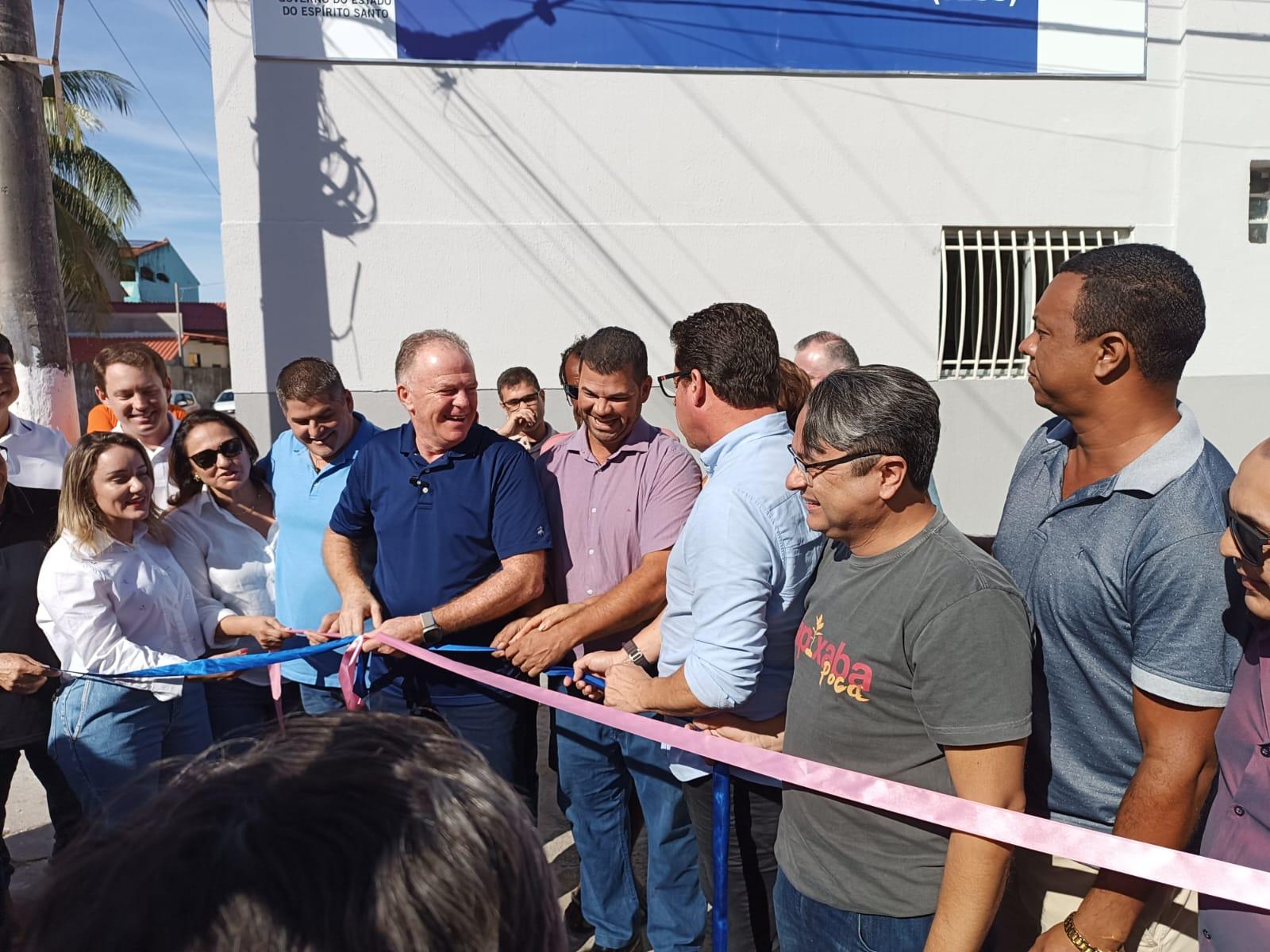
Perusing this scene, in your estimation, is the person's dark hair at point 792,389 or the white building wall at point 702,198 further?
the white building wall at point 702,198

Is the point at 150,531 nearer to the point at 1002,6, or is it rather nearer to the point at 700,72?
the point at 700,72

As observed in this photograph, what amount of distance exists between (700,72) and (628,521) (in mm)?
5463

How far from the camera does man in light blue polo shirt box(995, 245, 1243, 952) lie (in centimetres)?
169

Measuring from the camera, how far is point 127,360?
4.01 m

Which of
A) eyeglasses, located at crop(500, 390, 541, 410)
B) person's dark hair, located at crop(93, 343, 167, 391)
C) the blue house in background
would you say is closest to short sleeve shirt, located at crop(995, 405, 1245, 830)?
eyeglasses, located at crop(500, 390, 541, 410)

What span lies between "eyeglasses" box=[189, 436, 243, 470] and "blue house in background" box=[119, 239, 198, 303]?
2098 inches

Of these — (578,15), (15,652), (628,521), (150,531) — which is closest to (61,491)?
(150,531)

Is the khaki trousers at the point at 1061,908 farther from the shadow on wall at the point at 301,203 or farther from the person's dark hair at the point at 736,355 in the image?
the shadow on wall at the point at 301,203

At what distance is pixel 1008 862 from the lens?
170 cm

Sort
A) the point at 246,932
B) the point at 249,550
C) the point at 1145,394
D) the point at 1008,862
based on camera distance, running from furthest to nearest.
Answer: the point at 249,550 → the point at 1145,394 → the point at 1008,862 → the point at 246,932

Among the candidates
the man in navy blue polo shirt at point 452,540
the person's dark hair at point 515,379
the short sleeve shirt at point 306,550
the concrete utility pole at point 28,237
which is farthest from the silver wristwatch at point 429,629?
the concrete utility pole at point 28,237

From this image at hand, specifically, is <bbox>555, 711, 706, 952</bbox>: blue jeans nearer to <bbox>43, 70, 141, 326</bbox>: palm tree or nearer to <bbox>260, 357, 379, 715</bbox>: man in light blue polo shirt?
<bbox>260, 357, 379, 715</bbox>: man in light blue polo shirt

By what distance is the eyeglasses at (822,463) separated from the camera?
1.84m

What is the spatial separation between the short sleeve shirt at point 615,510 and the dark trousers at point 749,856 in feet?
2.92
